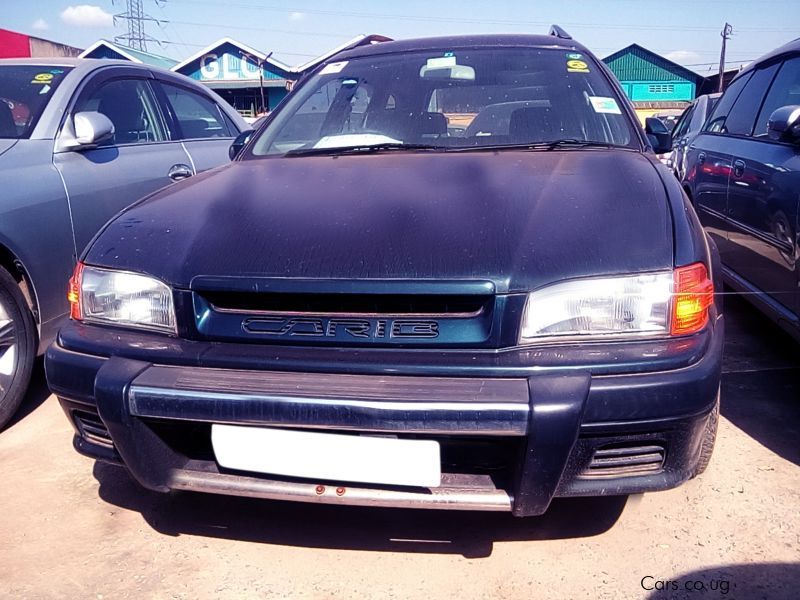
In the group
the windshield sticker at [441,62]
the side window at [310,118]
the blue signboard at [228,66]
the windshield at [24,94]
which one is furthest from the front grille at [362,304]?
the blue signboard at [228,66]

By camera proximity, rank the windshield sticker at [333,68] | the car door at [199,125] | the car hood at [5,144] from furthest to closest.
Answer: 1. the car door at [199,125]
2. the windshield sticker at [333,68]
3. the car hood at [5,144]

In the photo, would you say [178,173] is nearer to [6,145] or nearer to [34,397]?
[6,145]

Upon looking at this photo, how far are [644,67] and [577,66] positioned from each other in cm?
4726

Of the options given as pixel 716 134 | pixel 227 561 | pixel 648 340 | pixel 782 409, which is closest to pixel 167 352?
pixel 227 561

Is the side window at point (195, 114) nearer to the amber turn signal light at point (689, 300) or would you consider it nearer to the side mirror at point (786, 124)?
the side mirror at point (786, 124)

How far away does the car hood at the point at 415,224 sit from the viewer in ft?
5.88

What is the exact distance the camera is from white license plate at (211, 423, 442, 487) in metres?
1.71

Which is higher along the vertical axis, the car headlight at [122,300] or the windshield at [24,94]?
the windshield at [24,94]

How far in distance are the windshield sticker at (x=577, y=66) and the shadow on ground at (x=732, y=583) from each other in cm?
201

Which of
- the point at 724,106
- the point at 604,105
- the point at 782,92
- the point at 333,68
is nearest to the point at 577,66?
the point at 604,105

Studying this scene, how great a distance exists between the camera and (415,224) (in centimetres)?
195

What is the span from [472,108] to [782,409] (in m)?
1.87

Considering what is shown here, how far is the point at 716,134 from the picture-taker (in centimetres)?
Result: 456

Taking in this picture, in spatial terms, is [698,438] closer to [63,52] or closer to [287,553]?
[287,553]
